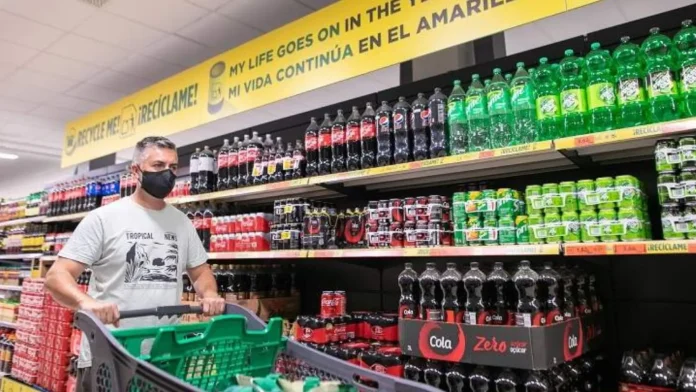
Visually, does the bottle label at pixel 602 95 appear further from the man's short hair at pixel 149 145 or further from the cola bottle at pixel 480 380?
the man's short hair at pixel 149 145

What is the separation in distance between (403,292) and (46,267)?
505 centimetres

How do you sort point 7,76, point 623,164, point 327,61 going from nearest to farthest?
1. point 623,164
2. point 327,61
3. point 7,76

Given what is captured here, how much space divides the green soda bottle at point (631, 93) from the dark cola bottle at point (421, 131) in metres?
0.91

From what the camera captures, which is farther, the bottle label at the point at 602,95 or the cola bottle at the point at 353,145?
the cola bottle at the point at 353,145

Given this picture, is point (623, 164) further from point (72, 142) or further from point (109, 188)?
point (72, 142)

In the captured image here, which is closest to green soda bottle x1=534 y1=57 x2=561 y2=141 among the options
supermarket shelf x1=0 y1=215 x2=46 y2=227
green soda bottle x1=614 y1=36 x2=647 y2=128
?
green soda bottle x1=614 y1=36 x2=647 y2=128

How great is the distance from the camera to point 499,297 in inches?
84.0

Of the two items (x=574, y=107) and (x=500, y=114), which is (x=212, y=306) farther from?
(x=574, y=107)

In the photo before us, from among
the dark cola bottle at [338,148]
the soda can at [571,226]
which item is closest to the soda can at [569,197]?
the soda can at [571,226]

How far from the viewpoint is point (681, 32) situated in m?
2.03

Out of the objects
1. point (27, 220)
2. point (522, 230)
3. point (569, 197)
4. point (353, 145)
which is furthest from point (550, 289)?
point (27, 220)

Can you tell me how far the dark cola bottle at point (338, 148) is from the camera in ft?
9.59

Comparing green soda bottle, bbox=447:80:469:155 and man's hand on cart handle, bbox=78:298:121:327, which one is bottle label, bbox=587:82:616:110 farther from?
man's hand on cart handle, bbox=78:298:121:327

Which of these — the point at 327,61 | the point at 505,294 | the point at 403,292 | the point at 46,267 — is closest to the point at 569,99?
the point at 505,294
